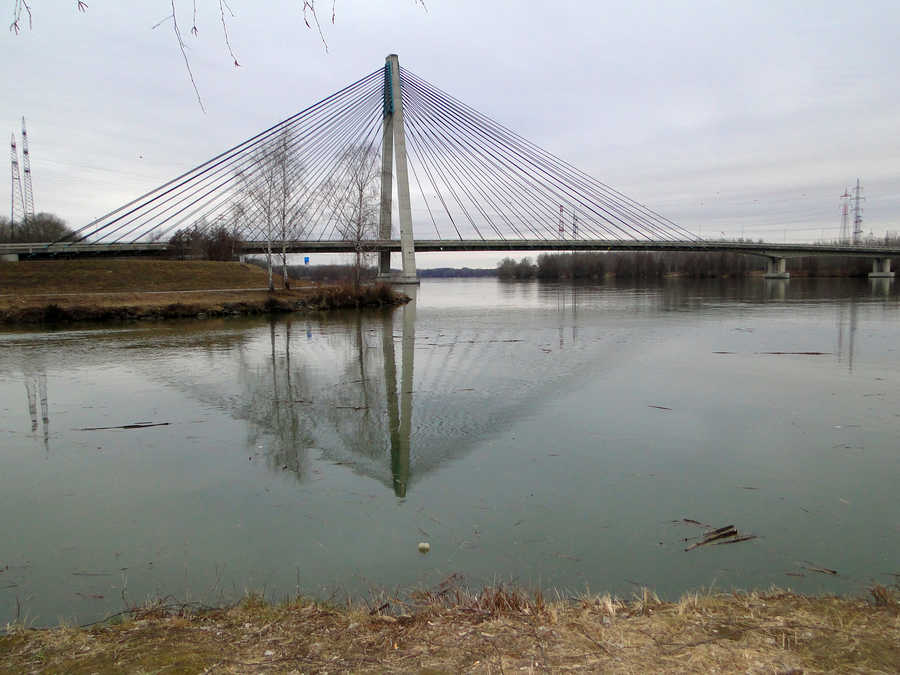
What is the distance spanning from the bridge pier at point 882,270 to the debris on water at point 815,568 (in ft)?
299

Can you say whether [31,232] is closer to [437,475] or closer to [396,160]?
[396,160]

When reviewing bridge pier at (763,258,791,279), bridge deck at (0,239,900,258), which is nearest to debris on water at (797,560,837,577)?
bridge deck at (0,239,900,258)

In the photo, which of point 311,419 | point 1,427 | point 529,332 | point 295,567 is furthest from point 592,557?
point 529,332

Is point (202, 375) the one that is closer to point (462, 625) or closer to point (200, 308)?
point (462, 625)

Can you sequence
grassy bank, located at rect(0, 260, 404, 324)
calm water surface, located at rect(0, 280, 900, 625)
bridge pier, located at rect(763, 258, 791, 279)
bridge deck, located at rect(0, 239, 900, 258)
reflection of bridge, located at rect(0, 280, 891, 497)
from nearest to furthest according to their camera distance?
calm water surface, located at rect(0, 280, 900, 625) < reflection of bridge, located at rect(0, 280, 891, 497) < grassy bank, located at rect(0, 260, 404, 324) < bridge deck, located at rect(0, 239, 900, 258) < bridge pier, located at rect(763, 258, 791, 279)

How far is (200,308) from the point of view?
2645 cm

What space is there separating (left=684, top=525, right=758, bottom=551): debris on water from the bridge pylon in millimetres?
37914

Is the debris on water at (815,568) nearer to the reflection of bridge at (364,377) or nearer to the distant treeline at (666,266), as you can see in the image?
the reflection of bridge at (364,377)

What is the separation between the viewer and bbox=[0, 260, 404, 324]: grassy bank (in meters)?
24.7

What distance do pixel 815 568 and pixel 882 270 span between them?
3664 inches

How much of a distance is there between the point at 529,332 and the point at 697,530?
51.3 ft

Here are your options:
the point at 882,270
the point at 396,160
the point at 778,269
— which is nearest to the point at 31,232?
the point at 396,160

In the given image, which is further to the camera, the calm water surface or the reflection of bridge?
the reflection of bridge

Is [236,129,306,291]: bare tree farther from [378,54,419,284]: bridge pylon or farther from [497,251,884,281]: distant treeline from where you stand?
[497,251,884,281]: distant treeline
